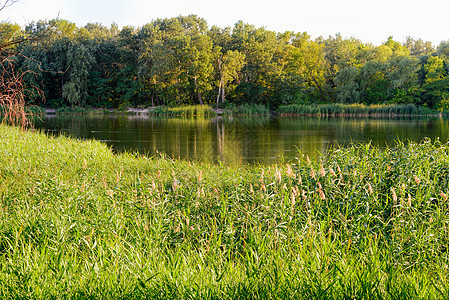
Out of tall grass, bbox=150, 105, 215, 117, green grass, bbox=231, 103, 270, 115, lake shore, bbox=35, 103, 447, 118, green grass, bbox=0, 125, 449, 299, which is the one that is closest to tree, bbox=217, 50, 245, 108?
green grass, bbox=231, 103, 270, 115

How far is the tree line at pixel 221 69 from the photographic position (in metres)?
51.5

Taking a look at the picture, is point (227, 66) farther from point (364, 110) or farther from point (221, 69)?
point (364, 110)

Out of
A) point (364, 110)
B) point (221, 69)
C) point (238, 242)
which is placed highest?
point (221, 69)

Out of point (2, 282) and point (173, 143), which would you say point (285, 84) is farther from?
point (2, 282)

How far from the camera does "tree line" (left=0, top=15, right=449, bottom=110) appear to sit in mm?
51497

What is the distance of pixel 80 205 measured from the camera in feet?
17.8

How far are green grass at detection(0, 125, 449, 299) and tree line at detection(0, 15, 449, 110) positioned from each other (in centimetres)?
4596

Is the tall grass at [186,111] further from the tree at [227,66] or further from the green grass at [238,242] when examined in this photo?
the green grass at [238,242]

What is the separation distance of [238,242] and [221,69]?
50618mm

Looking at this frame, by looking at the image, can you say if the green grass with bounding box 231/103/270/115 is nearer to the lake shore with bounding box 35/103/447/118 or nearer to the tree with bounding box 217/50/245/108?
the lake shore with bounding box 35/103/447/118

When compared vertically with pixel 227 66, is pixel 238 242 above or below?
below

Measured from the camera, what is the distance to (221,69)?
5394 centimetres

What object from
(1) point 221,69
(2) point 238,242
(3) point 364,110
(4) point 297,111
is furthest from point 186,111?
(2) point 238,242

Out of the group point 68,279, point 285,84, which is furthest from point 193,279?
point 285,84
